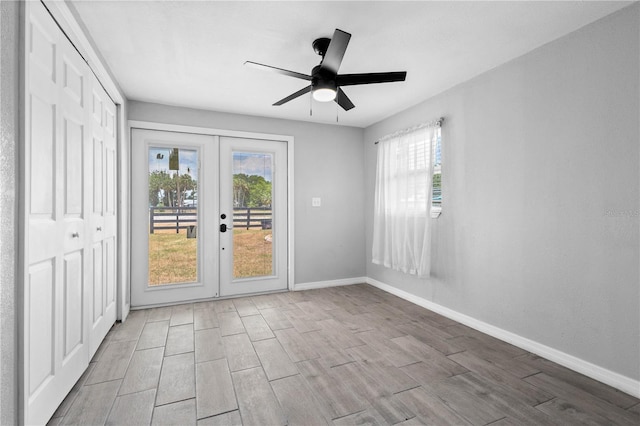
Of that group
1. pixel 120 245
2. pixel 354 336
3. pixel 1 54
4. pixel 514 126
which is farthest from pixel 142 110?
pixel 514 126

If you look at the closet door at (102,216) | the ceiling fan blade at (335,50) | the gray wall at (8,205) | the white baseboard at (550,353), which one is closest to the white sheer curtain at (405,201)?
the white baseboard at (550,353)

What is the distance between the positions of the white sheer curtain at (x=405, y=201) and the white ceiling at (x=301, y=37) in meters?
0.66

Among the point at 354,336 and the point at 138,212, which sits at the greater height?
the point at 138,212

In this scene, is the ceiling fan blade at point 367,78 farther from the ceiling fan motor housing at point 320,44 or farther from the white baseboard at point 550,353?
the white baseboard at point 550,353

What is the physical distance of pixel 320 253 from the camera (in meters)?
4.64

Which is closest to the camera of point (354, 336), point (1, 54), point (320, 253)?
point (1, 54)

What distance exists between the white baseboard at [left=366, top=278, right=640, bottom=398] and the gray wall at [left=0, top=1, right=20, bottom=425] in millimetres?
3264

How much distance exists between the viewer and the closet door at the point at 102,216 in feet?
8.24

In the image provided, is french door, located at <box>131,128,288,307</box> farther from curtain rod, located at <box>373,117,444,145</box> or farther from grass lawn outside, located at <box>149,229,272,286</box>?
curtain rod, located at <box>373,117,444,145</box>

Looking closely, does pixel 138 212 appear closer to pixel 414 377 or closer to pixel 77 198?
pixel 77 198

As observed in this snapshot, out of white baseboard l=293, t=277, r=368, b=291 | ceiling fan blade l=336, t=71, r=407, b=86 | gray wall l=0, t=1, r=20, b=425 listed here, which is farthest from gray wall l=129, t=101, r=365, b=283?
gray wall l=0, t=1, r=20, b=425

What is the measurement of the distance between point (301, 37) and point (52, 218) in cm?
199

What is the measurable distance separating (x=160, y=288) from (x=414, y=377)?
3037mm

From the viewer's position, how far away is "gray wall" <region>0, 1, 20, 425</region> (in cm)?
128
